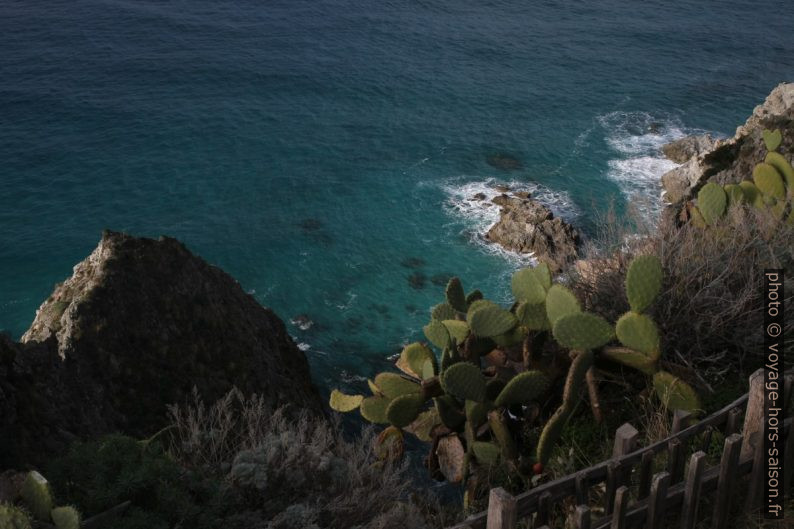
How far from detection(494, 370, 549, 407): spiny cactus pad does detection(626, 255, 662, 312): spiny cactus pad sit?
1.21m

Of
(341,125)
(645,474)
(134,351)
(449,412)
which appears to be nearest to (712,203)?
(449,412)

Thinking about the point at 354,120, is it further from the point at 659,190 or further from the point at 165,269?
the point at 165,269

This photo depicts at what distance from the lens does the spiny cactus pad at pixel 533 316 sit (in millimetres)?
8875

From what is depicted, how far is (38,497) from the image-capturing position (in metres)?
5.35

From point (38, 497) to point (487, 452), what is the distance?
4.55 metres

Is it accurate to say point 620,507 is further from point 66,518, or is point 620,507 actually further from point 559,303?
point 66,518

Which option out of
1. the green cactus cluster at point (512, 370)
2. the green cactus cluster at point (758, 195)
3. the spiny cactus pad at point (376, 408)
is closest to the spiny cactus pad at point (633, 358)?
the green cactus cluster at point (512, 370)

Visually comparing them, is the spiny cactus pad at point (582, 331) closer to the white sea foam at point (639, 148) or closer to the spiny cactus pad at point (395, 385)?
the spiny cactus pad at point (395, 385)

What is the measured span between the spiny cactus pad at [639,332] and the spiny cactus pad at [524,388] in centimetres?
90

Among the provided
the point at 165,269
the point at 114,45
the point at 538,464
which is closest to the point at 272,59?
the point at 114,45

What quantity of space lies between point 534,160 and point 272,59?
18169 mm

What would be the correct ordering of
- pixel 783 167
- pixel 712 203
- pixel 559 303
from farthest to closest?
1. pixel 783 167
2. pixel 712 203
3. pixel 559 303

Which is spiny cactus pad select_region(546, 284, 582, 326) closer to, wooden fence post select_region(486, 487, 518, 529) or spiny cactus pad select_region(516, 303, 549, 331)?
spiny cactus pad select_region(516, 303, 549, 331)

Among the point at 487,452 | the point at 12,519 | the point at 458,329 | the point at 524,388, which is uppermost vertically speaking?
the point at 12,519
